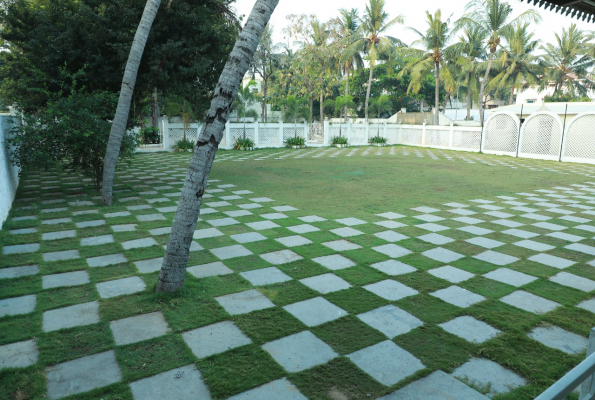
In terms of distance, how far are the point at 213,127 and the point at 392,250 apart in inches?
97.8

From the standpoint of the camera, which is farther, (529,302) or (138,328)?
(529,302)

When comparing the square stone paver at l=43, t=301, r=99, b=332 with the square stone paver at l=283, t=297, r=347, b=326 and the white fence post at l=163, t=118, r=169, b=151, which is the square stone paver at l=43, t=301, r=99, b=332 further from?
the white fence post at l=163, t=118, r=169, b=151

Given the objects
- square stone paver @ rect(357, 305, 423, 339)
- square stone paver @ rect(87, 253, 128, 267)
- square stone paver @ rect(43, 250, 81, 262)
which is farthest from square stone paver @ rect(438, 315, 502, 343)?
square stone paver @ rect(43, 250, 81, 262)

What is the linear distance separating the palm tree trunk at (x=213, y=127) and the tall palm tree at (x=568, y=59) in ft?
112

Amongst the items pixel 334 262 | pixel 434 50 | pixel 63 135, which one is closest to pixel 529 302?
pixel 334 262

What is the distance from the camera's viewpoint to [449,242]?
462 cm

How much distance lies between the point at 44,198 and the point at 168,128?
9957 mm

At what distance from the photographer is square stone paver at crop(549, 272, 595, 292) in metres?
3.39

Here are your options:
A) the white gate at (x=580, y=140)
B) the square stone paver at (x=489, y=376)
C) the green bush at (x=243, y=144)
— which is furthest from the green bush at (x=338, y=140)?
the square stone paver at (x=489, y=376)

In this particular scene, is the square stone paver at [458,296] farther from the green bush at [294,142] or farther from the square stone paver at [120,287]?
the green bush at [294,142]

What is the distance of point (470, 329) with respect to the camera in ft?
8.81

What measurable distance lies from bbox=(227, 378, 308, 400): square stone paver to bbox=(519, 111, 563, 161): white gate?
1501 cm

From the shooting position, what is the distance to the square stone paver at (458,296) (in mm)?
3076

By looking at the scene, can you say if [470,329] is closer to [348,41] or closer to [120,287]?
[120,287]
